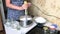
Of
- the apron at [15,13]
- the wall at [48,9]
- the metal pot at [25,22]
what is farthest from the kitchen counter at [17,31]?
the wall at [48,9]

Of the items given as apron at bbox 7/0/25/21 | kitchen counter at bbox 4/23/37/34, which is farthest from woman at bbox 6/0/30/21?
kitchen counter at bbox 4/23/37/34

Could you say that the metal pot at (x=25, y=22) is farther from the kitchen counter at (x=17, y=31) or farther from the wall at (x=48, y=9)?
the wall at (x=48, y=9)

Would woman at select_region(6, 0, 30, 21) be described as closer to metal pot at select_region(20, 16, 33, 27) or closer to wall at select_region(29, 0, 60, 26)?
metal pot at select_region(20, 16, 33, 27)

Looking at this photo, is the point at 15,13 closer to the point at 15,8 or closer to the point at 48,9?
the point at 15,8

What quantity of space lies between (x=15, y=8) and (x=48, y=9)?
1.17 feet

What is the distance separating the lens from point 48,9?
4.85 ft

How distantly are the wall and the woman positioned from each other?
197 millimetres

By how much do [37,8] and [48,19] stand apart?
0.61 feet

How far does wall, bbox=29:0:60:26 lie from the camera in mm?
1410

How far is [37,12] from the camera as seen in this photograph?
1.61 metres

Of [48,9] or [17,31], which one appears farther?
[48,9]

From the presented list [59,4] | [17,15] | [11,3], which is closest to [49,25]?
[59,4]

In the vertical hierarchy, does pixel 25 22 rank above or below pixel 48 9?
below

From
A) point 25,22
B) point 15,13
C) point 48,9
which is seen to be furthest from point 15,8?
point 48,9
